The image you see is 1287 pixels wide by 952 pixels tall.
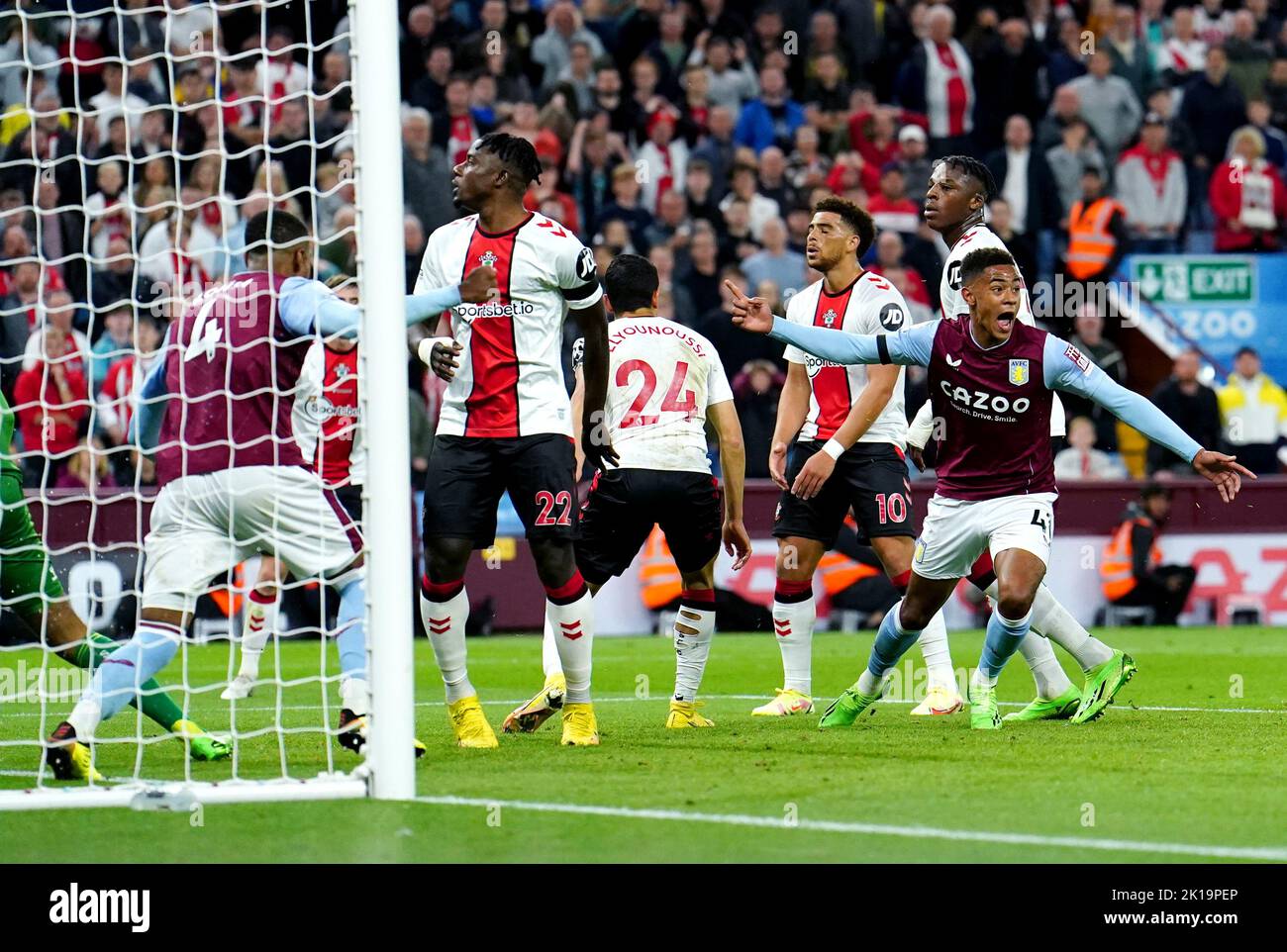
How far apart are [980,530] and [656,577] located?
7862mm

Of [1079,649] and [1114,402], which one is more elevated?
[1114,402]

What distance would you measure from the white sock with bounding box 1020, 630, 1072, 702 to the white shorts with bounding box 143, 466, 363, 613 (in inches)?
136

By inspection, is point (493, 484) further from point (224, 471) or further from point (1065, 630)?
point (1065, 630)

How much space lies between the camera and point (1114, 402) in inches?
324

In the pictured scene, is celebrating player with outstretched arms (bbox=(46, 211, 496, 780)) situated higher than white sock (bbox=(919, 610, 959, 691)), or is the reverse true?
celebrating player with outstretched arms (bbox=(46, 211, 496, 780))

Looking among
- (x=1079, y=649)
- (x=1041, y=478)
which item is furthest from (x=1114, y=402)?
(x=1079, y=649)

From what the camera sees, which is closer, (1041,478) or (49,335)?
(1041,478)

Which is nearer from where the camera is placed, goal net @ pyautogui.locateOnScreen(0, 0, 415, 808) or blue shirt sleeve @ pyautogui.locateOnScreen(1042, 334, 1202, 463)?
goal net @ pyautogui.locateOnScreen(0, 0, 415, 808)

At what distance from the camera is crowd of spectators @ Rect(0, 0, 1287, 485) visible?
16.2 metres

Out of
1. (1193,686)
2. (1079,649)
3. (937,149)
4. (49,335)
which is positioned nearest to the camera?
(1079,649)

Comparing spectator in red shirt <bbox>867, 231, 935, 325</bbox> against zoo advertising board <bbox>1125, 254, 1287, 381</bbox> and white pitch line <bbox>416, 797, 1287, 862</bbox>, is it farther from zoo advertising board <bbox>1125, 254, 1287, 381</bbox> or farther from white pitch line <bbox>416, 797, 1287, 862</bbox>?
white pitch line <bbox>416, 797, 1287, 862</bbox>

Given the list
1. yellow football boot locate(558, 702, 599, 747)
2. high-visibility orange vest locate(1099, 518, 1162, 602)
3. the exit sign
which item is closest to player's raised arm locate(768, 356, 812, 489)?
yellow football boot locate(558, 702, 599, 747)
